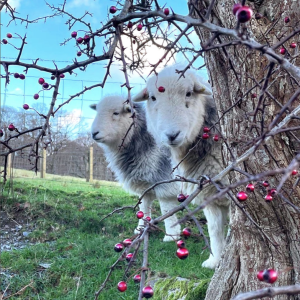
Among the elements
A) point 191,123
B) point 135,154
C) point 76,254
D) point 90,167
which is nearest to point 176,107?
point 191,123

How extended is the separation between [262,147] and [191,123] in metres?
1.52

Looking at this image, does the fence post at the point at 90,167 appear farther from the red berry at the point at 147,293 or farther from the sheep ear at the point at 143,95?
the red berry at the point at 147,293

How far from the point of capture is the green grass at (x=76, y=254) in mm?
3449

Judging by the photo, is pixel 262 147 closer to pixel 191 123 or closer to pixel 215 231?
pixel 191 123

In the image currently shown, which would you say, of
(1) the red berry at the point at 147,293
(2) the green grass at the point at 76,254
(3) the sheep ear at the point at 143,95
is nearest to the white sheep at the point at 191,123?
(3) the sheep ear at the point at 143,95

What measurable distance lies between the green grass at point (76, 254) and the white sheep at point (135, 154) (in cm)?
65

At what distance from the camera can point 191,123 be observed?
3402mm

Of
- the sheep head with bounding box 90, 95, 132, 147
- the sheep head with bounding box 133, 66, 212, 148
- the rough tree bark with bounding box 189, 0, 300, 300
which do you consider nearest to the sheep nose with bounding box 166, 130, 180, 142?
the sheep head with bounding box 133, 66, 212, 148

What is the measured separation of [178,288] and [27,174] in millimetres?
11407

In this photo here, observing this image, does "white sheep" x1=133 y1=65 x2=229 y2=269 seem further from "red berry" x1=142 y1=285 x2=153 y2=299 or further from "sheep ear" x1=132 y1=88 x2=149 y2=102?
"red berry" x1=142 y1=285 x2=153 y2=299

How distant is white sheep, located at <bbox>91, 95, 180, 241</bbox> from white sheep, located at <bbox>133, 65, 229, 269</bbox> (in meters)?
1.39

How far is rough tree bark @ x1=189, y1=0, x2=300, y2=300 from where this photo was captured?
2.01 m

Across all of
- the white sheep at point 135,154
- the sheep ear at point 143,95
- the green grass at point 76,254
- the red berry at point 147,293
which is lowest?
the green grass at point 76,254

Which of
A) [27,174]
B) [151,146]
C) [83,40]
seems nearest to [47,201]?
[151,146]
